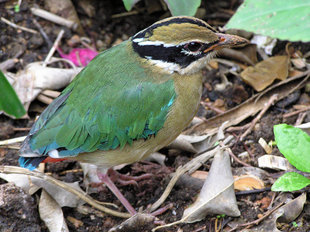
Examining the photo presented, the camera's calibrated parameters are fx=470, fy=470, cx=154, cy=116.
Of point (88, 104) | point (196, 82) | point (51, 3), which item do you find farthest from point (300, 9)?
point (51, 3)

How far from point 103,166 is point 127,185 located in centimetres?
55

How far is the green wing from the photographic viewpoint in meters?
4.16

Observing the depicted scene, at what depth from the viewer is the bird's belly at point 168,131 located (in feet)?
13.8

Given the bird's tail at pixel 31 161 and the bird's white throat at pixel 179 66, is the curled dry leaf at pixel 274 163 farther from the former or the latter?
the bird's tail at pixel 31 161

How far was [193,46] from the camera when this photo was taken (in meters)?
4.13

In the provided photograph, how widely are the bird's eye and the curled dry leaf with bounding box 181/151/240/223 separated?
1.12 m

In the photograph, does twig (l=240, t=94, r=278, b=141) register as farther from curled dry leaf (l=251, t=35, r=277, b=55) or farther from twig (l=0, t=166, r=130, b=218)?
twig (l=0, t=166, r=130, b=218)

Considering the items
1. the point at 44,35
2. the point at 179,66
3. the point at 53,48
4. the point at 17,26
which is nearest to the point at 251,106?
the point at 179,66

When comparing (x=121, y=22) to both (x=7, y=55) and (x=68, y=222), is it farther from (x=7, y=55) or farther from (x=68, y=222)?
(x=68, y=222)

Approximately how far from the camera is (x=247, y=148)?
15.9 ft

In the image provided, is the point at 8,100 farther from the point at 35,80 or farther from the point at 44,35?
the point at 44,35

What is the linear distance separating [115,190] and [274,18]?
251 cm

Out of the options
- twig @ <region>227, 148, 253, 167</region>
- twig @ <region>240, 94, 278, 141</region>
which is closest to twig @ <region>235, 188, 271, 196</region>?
twig @ <region>227, 148, 253, 167</region>

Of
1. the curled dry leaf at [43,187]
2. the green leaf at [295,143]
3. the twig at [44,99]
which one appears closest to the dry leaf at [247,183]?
the green leaf at [295,143]
